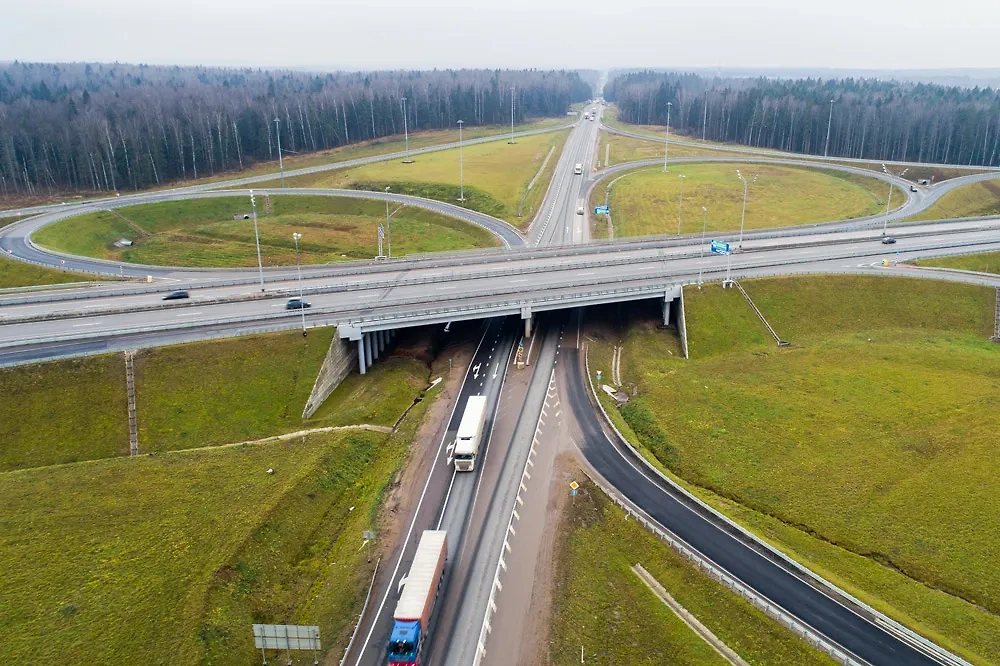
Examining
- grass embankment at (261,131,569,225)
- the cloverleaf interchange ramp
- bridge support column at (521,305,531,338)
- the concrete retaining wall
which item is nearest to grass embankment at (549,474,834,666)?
the cloverleaf interchange ramp

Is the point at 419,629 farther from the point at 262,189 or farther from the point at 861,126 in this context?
the point at 861,126

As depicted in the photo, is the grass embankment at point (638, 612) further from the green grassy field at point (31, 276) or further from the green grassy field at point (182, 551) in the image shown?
the green grassy field at point (31, 276)

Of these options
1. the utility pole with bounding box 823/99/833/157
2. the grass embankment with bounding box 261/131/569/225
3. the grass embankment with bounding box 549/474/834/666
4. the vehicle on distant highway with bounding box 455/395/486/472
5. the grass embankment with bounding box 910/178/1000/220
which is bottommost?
the grass embankment with bounding box 549/474/834/666

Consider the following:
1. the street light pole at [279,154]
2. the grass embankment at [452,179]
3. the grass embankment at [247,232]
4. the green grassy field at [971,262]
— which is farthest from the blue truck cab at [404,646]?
the street light pole at [279,154]

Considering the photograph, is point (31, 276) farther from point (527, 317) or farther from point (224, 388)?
point (527, 317)

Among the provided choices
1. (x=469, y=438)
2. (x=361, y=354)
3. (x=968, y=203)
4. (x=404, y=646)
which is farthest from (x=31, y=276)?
(x=968, y=203)

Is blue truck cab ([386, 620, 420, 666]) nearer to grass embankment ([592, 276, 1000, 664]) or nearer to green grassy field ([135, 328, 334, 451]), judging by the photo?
grass embankment ([592, 276, 1000, 664])
